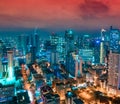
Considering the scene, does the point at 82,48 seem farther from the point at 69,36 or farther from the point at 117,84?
the point at 117,84

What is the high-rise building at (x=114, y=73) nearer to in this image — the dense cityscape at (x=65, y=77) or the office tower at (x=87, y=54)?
the dense cityscape at (x=65, y=77)

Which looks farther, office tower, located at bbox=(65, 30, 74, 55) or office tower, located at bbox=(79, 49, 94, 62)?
office tower, located at bbox=(65, 30, 74, 55)

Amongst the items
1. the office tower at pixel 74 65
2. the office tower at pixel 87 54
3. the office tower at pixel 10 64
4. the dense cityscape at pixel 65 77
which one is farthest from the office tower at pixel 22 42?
the office tower at pixel 74 65

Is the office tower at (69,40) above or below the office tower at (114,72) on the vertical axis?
above

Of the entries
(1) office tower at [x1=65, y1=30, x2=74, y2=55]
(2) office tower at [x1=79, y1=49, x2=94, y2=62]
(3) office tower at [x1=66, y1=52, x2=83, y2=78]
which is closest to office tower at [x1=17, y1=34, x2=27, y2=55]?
(1) office tower at [x1=65, y1=30, x2=74, y2=55]

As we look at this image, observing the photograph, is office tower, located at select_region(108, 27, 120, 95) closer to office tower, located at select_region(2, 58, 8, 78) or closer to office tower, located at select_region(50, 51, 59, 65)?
office tower, located at select_region(50, 51, 59, 65)

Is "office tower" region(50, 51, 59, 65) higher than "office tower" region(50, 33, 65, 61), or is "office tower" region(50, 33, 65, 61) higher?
"office tower" region(50, 33, 65, 61)

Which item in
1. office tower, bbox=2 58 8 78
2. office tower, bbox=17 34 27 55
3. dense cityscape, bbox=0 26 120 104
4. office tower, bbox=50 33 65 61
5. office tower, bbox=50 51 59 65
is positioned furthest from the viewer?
office tower, bbox=17 34 27 55

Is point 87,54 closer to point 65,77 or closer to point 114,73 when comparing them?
point 65,77
